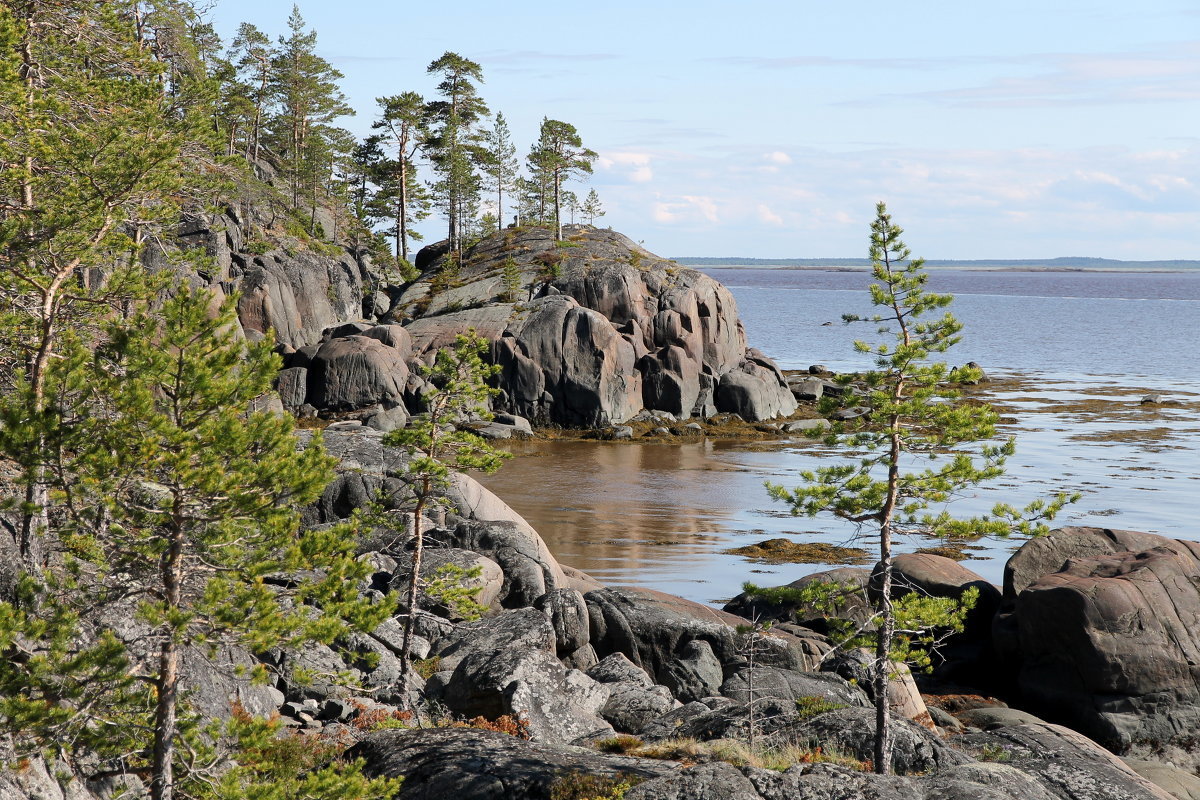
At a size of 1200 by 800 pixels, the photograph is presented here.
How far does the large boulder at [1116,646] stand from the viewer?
21.3m

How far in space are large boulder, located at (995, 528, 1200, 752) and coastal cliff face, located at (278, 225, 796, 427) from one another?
3321 cm

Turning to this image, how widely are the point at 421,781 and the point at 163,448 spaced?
18.5 feet

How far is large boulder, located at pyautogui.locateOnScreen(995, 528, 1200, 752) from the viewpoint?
21.3 metres

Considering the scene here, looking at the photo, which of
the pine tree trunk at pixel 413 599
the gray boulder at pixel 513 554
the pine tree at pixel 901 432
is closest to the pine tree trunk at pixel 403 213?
the gray boulder at pixel 513 554

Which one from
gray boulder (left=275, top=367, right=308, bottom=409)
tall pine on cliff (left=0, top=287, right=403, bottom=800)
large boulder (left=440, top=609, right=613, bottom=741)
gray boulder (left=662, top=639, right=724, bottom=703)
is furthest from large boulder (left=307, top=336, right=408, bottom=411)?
tall pine on cliff (left=0, top=287, right=403, bottom=800)

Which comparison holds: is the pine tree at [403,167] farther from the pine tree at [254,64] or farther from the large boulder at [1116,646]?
the large boulder at [1116,646]

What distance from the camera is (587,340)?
5544 centimetres

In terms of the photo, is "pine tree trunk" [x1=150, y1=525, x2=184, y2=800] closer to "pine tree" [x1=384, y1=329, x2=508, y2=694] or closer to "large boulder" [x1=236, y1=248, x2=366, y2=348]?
"pine tree" [x1=384, y1=329, x2=508, y2=694]

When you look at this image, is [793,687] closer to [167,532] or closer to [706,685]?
[706,685]

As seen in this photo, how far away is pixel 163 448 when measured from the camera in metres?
9.85

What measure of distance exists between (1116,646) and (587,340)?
36.8 m

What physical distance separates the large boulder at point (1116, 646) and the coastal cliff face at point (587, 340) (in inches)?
1307

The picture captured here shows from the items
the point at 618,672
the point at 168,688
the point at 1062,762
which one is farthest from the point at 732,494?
the point at 168,688

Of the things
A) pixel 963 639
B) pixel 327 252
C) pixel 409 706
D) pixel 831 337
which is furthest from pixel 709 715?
pixel 831 337
